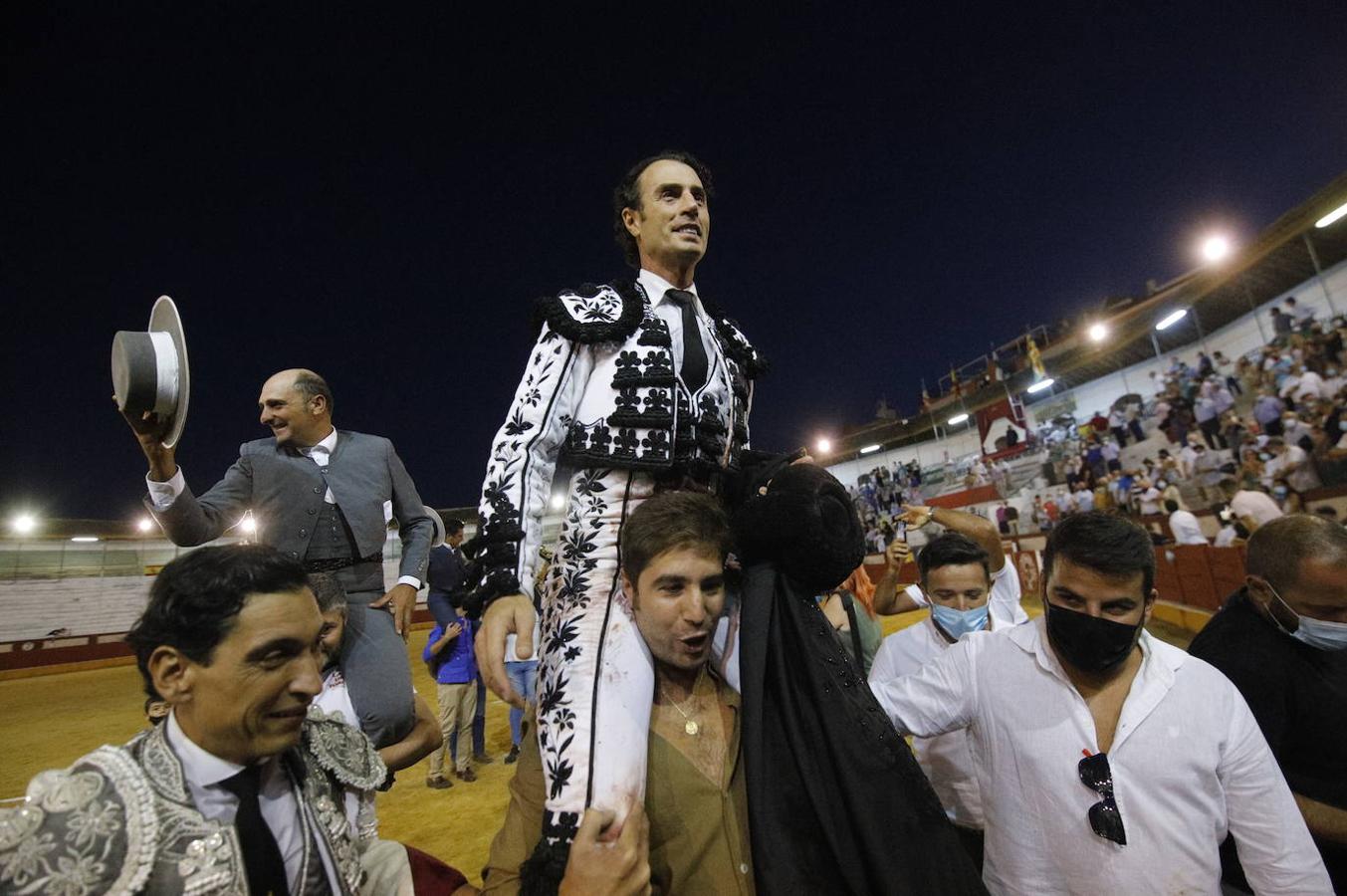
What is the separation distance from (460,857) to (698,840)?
10.9 feet

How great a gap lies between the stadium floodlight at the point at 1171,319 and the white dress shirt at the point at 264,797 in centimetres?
2455

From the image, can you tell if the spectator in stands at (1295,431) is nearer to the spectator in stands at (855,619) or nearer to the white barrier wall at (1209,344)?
the white barrier wall at (1209,344)

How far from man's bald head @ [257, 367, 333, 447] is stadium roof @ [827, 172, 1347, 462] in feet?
64.7

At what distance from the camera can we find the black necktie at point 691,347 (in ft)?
6.55

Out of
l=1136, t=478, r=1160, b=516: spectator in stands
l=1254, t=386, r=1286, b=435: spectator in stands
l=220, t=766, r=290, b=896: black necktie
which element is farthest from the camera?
l=1136, t=478, r=1160, b=516: spectator in stands

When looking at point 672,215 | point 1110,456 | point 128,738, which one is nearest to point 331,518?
point 672,215

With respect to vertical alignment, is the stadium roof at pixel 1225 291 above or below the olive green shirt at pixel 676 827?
above

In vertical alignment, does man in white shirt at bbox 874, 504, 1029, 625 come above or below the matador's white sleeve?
below

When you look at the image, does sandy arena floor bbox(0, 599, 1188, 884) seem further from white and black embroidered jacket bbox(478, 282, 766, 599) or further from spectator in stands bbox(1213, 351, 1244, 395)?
spectator in stands bbox(1213, 351, 1244, 395)

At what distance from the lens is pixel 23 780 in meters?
6.65

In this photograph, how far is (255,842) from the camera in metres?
1.38

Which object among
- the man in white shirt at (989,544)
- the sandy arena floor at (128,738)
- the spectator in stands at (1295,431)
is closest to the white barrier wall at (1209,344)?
the spectator in stands at (1295,431)

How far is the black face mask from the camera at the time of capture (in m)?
2.08

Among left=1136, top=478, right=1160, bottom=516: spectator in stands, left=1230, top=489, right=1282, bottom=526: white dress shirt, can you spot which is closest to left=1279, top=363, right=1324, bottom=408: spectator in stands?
left=1136, top=478, right=1160, bottom=516: spectator in stands
